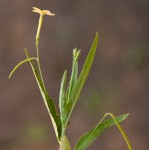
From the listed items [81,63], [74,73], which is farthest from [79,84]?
[81,63]

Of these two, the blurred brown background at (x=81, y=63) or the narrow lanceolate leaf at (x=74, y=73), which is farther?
the blurred brown background at (x=81, y=63)

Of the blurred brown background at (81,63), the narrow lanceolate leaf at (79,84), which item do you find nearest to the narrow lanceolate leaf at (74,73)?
the narrow lanceolate leaf at (79,84)

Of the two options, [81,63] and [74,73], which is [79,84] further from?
[81,63]

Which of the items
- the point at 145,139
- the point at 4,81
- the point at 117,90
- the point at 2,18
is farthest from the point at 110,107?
the point at 2,18

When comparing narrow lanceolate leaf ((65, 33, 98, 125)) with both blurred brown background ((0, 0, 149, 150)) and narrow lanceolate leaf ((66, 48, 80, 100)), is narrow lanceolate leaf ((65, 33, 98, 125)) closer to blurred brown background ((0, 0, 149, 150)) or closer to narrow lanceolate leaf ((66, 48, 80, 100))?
narrow lanceolate leaf ((66, 48, 80, 100))

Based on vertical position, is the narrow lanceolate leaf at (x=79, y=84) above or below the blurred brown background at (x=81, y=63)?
above

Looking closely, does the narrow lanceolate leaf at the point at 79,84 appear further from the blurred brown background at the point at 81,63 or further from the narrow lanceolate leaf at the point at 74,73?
the blurred brown background at the point at 81,63

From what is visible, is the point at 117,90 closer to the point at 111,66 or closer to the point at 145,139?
the point at 111,66

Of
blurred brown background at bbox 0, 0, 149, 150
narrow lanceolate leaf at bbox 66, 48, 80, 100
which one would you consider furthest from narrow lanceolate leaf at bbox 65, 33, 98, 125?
blurred brown background at bbox 0, 0, 149, 150
